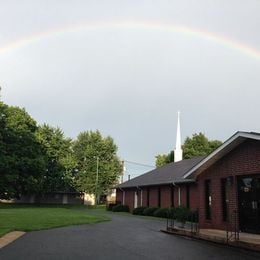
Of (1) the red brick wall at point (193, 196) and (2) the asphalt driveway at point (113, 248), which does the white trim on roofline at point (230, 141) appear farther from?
(1) the red brick wall at point (193, 196)

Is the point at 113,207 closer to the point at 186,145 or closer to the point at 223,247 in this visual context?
the point at 186,145

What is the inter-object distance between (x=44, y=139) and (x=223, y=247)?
59655 millimetres

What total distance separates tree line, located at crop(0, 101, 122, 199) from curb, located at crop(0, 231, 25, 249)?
111 feet

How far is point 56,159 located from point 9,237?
187ft

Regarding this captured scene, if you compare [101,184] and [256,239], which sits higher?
[101,184]

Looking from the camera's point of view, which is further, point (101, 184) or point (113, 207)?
point (101, 184)

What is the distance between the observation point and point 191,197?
33.6 metres

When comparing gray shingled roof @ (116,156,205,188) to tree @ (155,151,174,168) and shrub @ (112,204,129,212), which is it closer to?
shrub @ (112,204,129,212)

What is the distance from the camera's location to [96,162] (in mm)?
79750

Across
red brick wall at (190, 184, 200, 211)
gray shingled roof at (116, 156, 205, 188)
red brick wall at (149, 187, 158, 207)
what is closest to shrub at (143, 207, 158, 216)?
red brick wall at (149, 187, 158, 207)

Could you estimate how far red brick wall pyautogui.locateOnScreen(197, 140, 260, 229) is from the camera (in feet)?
58.3

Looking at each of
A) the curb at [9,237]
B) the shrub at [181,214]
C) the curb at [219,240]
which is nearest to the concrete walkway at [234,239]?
the curb at [219,240]

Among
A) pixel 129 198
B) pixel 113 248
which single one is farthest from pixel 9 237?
pixel 129 198

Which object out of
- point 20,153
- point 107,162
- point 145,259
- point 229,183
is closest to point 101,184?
point 107,162
